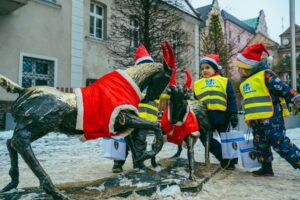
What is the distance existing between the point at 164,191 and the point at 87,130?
963 millimetres

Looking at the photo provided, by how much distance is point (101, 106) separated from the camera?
265 centimetres

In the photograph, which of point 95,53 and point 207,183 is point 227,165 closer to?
point 207,183

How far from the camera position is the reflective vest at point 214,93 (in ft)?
14.4

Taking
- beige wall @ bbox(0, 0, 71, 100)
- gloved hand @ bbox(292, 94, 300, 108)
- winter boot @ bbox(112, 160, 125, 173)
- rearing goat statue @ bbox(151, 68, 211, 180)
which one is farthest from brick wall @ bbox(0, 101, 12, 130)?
gloved hand @ bbox(292, 94, 300, 108)

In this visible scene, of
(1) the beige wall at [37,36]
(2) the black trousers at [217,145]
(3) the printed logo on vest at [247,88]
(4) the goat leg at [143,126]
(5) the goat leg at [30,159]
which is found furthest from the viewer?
(1) the beige wall at [37,36]

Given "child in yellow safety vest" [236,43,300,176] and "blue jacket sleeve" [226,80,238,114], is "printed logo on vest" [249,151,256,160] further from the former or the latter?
"blue jacket sleeve" [226,80,238,114]

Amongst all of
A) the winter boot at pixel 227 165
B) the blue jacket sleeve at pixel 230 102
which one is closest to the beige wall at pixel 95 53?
the blue jacket sleeve at pixel 230 102

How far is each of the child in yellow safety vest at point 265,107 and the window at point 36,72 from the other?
868 cm

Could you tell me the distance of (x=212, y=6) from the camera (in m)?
29.3

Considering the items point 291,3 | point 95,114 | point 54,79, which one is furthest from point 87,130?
point 291,3

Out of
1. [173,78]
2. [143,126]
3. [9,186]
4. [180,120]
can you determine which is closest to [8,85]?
[9,186]

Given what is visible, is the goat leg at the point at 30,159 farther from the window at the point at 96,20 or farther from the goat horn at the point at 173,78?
the window at the point at 96,20

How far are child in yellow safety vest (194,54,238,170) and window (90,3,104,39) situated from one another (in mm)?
9630

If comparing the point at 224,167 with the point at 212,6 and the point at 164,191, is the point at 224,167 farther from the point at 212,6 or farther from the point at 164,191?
the point at 212,6
